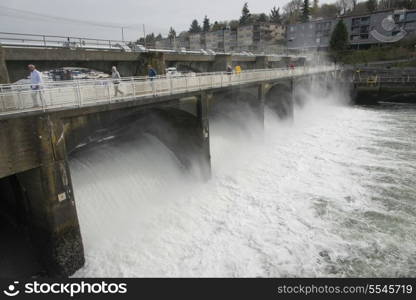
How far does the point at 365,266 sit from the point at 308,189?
614 centimetres

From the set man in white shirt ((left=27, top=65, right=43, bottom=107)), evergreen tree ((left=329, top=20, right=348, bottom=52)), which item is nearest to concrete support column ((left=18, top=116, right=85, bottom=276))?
man in white shirt ((left=27, top=65, right=43, bottom=107))

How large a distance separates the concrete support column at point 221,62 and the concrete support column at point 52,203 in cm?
2395

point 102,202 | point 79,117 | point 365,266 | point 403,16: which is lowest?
point 365,266

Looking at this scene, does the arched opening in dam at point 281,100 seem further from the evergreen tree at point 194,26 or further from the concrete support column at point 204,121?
the evergreen tree at point 194,26

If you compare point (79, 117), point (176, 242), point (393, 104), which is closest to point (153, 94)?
point (79, 117)

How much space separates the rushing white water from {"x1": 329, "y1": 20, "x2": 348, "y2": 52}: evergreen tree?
59.3 m

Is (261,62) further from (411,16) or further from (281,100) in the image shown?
(411,16)

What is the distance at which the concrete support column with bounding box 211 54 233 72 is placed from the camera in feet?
98.4

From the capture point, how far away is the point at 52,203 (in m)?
8.59

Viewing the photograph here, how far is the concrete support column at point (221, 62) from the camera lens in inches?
1181

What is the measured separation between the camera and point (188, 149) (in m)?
16.9

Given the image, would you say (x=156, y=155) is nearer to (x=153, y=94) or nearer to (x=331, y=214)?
(x=153, y=94)

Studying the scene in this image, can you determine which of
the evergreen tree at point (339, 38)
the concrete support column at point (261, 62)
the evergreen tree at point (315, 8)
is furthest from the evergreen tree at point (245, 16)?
the concrete support column at point (261, 62)

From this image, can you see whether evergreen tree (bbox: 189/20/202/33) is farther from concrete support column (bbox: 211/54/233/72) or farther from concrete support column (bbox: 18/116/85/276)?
concrete support column (bbox: 18/116/85/276)
